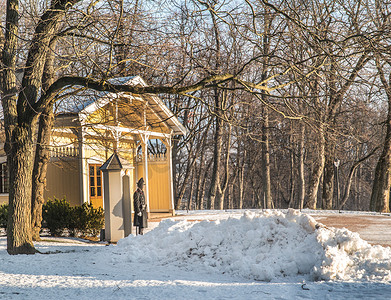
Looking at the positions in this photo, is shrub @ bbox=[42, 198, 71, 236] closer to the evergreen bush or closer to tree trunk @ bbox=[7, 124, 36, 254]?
the evergreen bush

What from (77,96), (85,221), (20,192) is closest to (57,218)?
(85,221)

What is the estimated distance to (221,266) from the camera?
8.40 metres

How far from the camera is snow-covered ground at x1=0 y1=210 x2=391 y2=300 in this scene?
262 inches

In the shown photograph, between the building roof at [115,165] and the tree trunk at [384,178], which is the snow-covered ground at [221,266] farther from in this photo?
the tree trunk at [384,178]

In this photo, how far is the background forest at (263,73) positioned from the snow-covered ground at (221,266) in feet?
8.15

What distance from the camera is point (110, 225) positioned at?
12.5 m

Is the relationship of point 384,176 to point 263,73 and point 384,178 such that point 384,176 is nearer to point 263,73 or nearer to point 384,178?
point 384,178

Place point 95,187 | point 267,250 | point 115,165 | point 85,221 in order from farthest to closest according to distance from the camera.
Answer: point 95,187 → point 85,221 → point 115,165 → point 267,250

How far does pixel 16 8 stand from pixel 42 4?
5.92ft

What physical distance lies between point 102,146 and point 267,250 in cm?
861

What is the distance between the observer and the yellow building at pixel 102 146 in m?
16.7

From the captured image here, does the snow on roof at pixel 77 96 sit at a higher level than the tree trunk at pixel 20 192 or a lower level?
higher

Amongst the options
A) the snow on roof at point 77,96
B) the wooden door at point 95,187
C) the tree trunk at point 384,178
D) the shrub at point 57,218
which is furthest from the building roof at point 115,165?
the tree trunk at point 384,178

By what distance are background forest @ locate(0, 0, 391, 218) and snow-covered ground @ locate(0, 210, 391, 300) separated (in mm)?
2483
